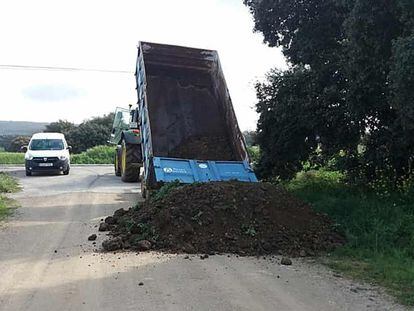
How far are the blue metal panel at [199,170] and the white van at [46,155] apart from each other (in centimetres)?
1062

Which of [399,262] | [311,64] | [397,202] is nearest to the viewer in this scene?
[399,262]

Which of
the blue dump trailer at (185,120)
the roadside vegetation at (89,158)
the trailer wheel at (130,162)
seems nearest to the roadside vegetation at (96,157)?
the roadside vegetation at (89,158)

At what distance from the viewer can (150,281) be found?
245 inches

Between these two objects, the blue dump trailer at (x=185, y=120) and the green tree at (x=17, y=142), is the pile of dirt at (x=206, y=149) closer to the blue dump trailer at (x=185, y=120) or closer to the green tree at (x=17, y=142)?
the blue dump trailer at (x=185, y=120)

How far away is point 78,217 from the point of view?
10867 millimetres

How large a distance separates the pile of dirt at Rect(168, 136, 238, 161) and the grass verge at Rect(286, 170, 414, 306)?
1964 mm

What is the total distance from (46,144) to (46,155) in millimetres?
1339

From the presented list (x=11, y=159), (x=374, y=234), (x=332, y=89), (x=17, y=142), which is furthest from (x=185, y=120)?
(x=17, y=142)

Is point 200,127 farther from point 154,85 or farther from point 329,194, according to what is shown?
point 329,194

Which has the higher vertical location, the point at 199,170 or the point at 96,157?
the point at 96,157

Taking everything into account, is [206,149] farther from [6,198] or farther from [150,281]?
[150,281]

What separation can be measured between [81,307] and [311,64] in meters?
8.95


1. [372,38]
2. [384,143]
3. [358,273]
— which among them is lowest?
[358,273]

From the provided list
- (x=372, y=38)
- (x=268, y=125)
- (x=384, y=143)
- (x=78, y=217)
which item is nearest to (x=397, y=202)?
(x=384, y=143)
